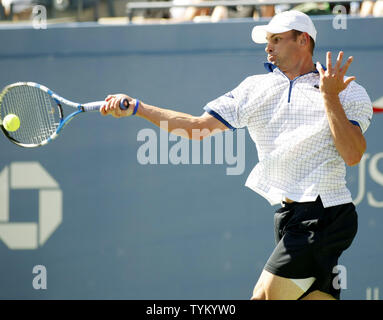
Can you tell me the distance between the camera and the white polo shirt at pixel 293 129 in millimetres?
3148

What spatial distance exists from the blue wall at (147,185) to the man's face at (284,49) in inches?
47.6

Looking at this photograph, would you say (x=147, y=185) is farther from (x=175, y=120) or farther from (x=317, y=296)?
(x=317, y=296)

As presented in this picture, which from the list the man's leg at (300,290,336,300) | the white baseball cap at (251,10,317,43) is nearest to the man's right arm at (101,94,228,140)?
the white baseball cap at (251,10,317,43)

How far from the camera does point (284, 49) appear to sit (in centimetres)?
328

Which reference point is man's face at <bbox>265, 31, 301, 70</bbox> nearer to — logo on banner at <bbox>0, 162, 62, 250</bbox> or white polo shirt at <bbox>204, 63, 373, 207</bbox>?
white polo shirt at <bbox>204, 63, 373, 207</bbox>

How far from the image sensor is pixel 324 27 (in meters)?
4.44

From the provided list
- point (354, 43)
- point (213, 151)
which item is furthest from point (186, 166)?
point (354, 43)

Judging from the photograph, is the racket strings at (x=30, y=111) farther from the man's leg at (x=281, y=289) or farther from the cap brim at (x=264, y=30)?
the man's leg at (x=281, y=289)

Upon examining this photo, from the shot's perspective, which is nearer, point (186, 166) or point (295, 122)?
point (295, 122)

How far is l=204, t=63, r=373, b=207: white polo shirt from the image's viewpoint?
3.15 metres

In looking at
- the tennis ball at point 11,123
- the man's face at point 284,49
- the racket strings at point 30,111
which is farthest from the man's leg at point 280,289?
the racket strings at point 30,111

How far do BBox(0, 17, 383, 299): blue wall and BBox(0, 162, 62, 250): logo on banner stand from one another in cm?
3

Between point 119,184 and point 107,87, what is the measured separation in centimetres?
66
